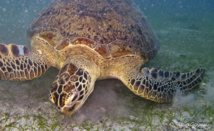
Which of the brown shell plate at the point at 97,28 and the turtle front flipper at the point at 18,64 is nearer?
the turtle front flipper at the point at 18,64

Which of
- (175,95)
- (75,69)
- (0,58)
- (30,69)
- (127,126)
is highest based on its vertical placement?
(0,58)

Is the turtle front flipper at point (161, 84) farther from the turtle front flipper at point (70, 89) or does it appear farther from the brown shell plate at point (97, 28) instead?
the turtle front flipper at point (70, 89)

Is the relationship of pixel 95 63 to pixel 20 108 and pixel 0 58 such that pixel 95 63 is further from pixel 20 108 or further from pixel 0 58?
pixel 0 58

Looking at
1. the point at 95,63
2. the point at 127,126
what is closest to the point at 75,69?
the point at 95,63

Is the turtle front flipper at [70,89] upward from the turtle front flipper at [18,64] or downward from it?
downward

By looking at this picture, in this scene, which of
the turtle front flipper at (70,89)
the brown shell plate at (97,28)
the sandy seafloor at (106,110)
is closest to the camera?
the turtle front flipper at (70,89)

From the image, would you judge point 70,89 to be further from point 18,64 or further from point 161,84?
point 161,84

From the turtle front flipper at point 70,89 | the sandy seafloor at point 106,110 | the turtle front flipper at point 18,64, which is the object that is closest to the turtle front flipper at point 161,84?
the sandy seafloor at point 106,110
